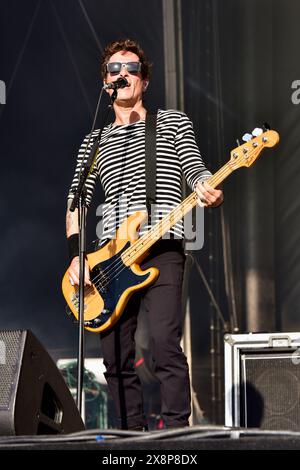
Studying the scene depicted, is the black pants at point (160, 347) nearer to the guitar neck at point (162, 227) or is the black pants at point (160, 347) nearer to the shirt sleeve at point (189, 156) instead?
the guitar neck at point (162, 227)

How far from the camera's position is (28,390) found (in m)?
1.98

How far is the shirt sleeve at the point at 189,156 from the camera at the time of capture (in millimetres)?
3170

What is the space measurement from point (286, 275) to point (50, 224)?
1610 millimetres

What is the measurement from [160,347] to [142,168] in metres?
0.74

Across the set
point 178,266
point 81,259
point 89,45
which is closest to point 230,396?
point 178,266

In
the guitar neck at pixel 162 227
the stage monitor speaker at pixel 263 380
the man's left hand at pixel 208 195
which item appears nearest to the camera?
the man's left hand at pixel 208 195

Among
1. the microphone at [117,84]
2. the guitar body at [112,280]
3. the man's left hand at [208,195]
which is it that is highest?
the microphone at [117,84]

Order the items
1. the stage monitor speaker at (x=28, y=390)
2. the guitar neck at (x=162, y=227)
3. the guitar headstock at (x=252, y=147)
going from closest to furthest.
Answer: the stage monitor speaker at (x=28, y=390), the guitar neck at (x=162, y=227), the guitar headstock at (x=252, y=147)

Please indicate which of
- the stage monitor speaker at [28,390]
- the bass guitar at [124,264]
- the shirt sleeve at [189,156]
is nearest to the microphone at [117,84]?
the shirt sleeve at [189,156]

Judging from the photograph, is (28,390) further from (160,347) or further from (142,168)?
(142,168)

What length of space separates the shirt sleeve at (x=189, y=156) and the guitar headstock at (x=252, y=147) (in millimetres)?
166


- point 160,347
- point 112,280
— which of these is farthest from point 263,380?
point 112,280

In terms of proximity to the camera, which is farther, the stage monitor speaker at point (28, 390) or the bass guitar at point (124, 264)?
the bass guitar at point (124, 264)

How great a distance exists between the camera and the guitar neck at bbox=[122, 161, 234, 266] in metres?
3.16
